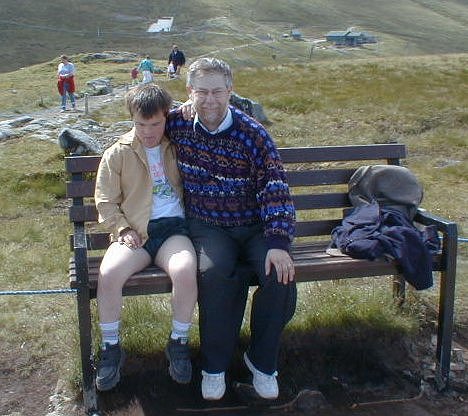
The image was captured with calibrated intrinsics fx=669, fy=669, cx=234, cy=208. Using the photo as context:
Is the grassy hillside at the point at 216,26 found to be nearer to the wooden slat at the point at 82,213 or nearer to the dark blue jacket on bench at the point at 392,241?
the wooden slat at the point at 82,213

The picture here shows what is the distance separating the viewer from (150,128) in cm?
405

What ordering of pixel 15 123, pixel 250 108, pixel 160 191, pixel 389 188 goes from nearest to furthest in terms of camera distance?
1. pixel 160 191
2. pixel 389 188
3. pixel 15 123
4. pixel 250 108

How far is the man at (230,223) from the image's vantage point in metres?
3.79

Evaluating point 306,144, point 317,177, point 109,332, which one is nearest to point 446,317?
point 317,177

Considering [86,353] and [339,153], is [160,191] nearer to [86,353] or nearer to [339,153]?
[86,353]

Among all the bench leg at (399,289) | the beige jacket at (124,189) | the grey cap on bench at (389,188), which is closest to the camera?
the beige jacket at (124,189)

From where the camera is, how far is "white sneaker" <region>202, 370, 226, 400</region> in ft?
12.4

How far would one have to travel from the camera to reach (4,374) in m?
4.31

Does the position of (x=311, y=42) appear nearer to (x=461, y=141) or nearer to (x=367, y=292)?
(x=461, y=141)

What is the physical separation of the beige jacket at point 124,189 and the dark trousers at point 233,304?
1.51 feet

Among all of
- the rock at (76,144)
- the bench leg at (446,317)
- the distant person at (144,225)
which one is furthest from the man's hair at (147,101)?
the rock at (76,144)

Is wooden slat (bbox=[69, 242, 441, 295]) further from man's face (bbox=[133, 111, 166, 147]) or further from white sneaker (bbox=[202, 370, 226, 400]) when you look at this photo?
man's face (bbox=[133, 111, 166, 147])

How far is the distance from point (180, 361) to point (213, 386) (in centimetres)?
24

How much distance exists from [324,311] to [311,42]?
10264 centimetres
